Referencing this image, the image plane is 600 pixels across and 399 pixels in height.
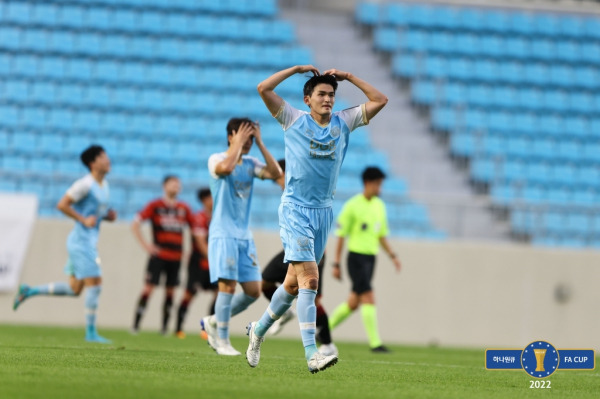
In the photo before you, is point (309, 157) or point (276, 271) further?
point (276, 271)

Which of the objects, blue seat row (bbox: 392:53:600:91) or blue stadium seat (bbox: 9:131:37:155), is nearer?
blue stadium seat (bbox: 9:131:37:155)

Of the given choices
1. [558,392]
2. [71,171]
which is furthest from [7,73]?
[558,392]

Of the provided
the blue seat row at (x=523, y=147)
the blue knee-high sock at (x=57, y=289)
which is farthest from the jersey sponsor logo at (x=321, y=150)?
the blue seat row at (x=523, y=147)

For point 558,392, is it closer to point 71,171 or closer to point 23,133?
point 71,171

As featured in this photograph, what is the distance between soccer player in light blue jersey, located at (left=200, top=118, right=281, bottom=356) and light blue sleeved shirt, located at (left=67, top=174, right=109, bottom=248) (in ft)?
7.89

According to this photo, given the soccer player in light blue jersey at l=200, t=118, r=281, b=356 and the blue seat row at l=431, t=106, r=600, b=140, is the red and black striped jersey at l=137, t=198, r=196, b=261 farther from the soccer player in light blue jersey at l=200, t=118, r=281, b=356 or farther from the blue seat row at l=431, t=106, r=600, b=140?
the blue seat row at l=431, t=106, r=600, b=140

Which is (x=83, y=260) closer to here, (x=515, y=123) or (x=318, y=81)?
(x=318, y=81)

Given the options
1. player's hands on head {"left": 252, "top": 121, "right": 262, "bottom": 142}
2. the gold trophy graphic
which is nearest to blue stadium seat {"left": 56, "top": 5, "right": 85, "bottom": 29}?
player's hands on head {"left": 252, "top": 121, "right": 262, "bottom": 142}

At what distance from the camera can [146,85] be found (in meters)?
20.1

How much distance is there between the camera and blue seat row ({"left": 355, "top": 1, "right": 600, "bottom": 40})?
907 inches

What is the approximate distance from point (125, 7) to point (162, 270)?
29.0 feet

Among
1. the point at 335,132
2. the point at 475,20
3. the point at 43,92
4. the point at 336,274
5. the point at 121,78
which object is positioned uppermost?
the point at 475,20

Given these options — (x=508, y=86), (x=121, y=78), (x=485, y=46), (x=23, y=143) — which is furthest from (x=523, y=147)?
(x=23, y=143)

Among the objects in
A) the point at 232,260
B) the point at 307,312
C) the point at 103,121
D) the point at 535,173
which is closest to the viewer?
the point at 307,312
